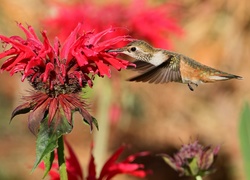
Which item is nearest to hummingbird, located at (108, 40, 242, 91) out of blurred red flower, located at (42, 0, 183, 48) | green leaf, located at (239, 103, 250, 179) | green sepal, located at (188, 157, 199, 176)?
green leaf, located at (239, 103, 250, 179)

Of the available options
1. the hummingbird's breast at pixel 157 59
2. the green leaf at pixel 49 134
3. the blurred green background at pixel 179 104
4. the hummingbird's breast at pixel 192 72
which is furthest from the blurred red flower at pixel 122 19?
the green leaf at pixel 49 134

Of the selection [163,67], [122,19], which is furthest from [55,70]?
[122,19]

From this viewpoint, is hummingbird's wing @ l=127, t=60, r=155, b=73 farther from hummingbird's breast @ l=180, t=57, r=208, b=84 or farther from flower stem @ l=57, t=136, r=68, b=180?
flower stem @ l=57, t=136, r=68, b=180

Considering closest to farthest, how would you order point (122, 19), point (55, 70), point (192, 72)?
point (55, 70)
point (192, 72)
point (122, 19)

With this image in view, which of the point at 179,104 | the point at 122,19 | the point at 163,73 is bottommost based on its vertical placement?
the point at 163,73

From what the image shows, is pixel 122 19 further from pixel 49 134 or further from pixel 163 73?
pixel 49 134
